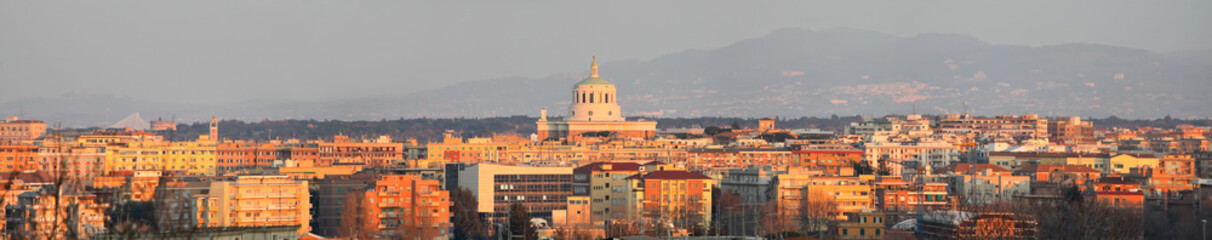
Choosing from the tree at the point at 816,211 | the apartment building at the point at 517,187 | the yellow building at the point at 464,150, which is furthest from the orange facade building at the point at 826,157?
the tree at the point at 816,211

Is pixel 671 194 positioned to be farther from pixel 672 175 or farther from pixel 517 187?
pixel 517 187

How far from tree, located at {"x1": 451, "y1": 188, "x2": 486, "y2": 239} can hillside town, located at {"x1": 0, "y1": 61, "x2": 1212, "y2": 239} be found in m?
0.08

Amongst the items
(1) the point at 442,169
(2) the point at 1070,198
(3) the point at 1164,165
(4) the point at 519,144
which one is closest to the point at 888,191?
(2) the point at 1070,198

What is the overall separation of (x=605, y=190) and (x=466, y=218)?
11.4m

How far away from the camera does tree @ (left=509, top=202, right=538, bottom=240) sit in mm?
53250

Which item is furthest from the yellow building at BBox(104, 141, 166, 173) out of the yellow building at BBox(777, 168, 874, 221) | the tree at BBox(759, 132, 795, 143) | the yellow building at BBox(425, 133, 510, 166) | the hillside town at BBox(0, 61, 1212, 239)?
the tree at BBox(759, 132, 795, 143)

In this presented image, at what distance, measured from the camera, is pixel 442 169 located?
76.5 meters

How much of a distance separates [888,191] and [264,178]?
20.4 meters

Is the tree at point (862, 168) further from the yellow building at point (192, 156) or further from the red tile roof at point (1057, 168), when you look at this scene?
the yellow building at point (192, 156)

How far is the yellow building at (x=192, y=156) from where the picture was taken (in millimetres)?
92500

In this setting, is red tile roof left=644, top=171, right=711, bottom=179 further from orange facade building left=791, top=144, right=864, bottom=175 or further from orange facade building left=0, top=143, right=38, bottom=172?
orange facade building left=0, top=143, right=38, bottom=172

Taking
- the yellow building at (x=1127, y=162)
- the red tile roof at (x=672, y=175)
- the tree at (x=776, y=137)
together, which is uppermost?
the tree at (x=776, y=137)

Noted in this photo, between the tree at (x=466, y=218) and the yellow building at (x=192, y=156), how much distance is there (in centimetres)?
3018

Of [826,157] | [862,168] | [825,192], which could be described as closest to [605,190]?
[825,192]
